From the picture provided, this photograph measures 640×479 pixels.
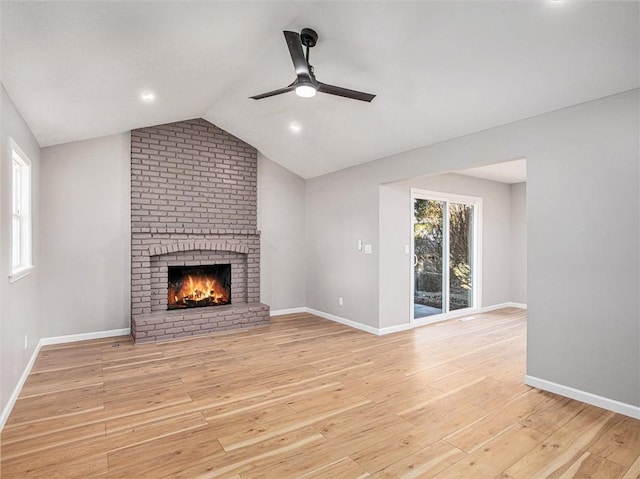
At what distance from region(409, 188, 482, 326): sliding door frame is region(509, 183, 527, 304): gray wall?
1.06 m

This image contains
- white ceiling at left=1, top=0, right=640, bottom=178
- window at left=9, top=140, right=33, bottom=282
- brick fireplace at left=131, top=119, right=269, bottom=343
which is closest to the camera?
white ceiling at left=1, top=0, right=640, bottom=178

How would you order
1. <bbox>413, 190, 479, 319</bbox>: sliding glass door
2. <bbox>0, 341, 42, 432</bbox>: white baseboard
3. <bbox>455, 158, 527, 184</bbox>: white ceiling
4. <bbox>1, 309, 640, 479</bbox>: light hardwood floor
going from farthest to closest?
<bbox>413, 190, 479, 319</bbox>: sliding glass door
<bbox>455, 158, 527, 184</bbox>: white ceiling
<bbox>0, 341, 42, 432</bbox>: white baseboard
<bbox>1, 309, 640, 479</bbox>: light hardwood floor

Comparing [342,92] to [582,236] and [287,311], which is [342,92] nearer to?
[582,236]

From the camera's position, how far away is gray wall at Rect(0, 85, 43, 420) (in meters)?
2.74

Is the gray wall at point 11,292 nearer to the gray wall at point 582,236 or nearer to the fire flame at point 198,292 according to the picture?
the fire flame at point 198,292

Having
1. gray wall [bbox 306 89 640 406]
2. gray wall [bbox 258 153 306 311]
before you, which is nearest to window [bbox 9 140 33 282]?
gray wall [bbox 258 153 306 311]

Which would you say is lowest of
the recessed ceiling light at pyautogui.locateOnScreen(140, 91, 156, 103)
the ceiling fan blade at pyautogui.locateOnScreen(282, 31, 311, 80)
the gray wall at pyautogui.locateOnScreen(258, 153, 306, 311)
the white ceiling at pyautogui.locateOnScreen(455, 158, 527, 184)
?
the gray wall at pyautogui.locateOnScreen(258, 153, 306, 311)

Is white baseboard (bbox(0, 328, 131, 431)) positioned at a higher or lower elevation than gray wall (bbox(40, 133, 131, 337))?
lower

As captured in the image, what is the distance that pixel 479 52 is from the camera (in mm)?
2766

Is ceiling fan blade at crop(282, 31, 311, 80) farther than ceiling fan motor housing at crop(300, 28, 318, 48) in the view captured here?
No

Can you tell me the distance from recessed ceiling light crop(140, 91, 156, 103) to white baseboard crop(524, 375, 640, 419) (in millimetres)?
4585

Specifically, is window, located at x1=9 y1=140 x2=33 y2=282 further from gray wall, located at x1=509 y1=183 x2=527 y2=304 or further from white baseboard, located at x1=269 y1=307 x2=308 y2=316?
gray wall, located at x1=509 y1=183 x2=527 y2=304

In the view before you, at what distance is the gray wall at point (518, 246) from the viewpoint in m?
6.99

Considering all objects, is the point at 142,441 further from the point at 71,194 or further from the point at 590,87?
the point at 590,87
